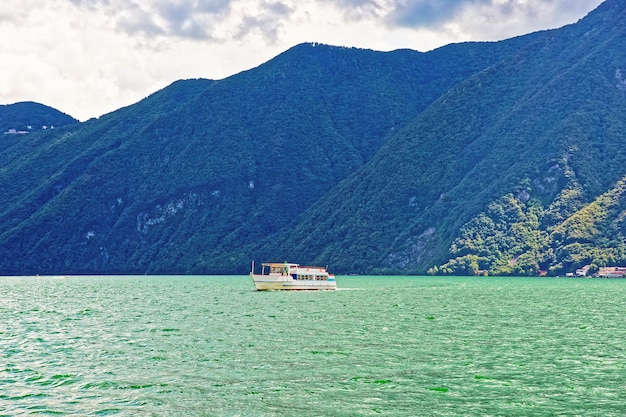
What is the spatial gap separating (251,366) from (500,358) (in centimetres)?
1449

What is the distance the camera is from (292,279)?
444ft

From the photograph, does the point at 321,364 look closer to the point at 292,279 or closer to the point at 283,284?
the point at 283,284

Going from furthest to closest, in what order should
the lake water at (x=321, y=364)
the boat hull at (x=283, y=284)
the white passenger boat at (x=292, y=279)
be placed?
the white passenger boat at (x=292, y=279)
the boat hull at (x=283, y=284)
the lake water at (x=321, y=364)

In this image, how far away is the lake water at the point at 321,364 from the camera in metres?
32.4

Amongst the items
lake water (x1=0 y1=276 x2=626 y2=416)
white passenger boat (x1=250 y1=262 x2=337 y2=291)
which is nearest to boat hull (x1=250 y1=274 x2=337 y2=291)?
white passenger boat (x1=250 y1=262 x2=337 y2=291)

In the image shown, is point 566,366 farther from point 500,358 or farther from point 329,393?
point 329,393

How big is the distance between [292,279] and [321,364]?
306 ft

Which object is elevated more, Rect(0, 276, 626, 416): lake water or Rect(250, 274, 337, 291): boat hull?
Rect(250, 274, 337, 291): boat hull

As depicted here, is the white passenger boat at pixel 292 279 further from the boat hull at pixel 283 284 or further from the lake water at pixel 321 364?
the lake water at pixel 321 364

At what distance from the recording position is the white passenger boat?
13238 centimetres

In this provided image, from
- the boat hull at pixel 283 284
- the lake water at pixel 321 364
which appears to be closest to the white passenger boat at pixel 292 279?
the boat hull at pixel 283 284

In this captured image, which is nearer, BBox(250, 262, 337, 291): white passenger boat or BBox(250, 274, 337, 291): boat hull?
BBox(250, 274, 337, 291): boat hull

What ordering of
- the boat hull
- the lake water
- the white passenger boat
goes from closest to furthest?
the lake water → the boat hull → the white passenger boat

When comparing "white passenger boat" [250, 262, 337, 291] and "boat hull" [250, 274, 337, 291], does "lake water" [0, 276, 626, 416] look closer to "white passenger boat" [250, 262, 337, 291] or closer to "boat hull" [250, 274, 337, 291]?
"boat hull" [250, 274, 337, 291]
